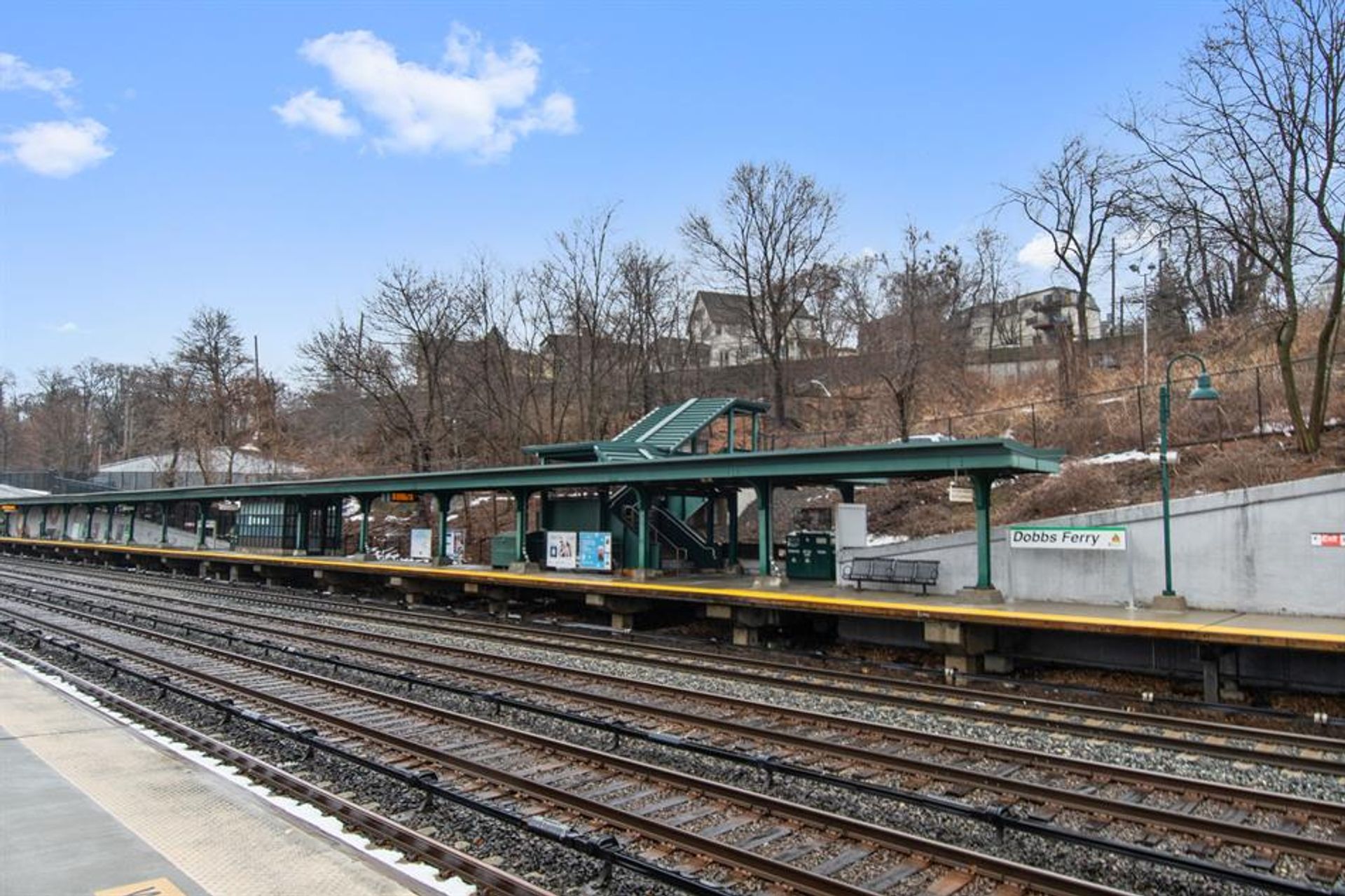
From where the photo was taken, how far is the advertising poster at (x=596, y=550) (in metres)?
23.5

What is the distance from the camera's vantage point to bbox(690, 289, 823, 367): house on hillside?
151 feet

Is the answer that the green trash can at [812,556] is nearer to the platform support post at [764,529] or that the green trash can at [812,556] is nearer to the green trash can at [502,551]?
the platform support post at [764,529]

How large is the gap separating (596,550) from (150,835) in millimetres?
17227

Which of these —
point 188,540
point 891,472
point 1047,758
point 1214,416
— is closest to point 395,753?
point 1047,758

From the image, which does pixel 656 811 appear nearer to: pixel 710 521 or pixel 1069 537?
pixel 1069 537

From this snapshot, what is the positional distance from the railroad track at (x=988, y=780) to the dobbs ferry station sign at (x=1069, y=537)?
870 cm

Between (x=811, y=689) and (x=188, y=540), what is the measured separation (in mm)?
47006

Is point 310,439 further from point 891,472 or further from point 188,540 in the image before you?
point 891,472

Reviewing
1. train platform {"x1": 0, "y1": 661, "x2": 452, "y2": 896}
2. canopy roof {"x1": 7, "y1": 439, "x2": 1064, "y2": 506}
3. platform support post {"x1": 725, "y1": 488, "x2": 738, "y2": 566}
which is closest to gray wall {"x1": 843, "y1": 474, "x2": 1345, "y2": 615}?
canopy roof {"x1": 7, "y1": 439, "x2": 1064, "y2": 506}

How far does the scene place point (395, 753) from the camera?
9445mm

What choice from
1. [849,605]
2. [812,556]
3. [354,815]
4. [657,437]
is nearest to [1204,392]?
[849,605]

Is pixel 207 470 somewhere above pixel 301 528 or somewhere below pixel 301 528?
above

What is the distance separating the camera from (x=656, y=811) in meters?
7.46

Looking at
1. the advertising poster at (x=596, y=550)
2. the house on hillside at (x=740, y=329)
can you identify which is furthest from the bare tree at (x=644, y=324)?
the advertising poster at (x=596, y=550)
